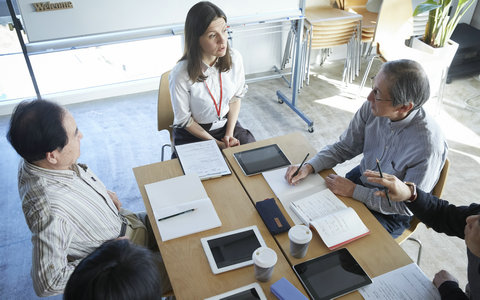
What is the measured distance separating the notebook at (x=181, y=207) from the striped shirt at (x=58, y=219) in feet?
0.76

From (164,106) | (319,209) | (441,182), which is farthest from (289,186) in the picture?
(164,106)

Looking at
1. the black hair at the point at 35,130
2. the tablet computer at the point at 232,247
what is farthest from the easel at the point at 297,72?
the black hair at the point at 35,130

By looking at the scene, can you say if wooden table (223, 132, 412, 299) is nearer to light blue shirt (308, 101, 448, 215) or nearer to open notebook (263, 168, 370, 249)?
open notebook (263, 168, 370, 249)

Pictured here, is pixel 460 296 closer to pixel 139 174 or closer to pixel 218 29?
pixel 139 174

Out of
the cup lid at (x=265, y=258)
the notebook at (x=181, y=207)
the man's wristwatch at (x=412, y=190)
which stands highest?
the cup lid at (x=265, y=258)

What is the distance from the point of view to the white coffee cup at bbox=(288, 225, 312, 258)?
1.33 metres

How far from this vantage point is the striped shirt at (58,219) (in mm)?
1278

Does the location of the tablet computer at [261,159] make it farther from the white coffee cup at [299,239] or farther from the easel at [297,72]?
the easel at [297,72]

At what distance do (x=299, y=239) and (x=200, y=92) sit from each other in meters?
1.24

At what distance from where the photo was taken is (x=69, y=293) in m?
0.81

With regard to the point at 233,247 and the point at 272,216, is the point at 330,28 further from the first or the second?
the point at 233,247

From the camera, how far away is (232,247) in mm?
1457

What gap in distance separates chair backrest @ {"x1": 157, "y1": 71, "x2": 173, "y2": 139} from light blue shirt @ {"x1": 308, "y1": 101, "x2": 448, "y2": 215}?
105 centimetres

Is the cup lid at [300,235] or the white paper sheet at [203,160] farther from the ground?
the cup lid at [300,235]
